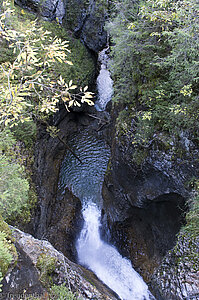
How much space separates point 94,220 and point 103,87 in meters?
15.7

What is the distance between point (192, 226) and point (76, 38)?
810 inches

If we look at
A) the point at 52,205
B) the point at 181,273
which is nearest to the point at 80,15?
the point at 52,205

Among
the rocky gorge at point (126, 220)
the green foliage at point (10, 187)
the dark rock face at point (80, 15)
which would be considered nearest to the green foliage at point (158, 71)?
the rocky gorge at point (126, 220)

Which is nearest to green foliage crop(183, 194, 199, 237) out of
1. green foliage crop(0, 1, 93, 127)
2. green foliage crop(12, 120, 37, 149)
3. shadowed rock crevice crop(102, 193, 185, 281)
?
shadowed rock crevice crop(102, 193, 185, 281)

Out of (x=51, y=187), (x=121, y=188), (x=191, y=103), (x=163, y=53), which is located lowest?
(x=51, y=187)

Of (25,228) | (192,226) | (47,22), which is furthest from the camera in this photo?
(47,22)

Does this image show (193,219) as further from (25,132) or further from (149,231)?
(25,132)

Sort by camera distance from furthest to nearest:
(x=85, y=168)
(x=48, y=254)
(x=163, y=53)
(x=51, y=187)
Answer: (x=85, y=168)
(x=51, y=187)
(x=163, y=53)
(x=48, y=254)

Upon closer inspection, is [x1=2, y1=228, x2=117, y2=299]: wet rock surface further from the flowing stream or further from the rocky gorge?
the flowing stream

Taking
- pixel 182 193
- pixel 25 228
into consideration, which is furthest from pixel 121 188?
pixel 25 228

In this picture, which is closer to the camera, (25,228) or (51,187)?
(25,228)

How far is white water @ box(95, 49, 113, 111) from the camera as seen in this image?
18.5 m

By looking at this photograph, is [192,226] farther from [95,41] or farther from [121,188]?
[95,41]

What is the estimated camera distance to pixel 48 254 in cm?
448
